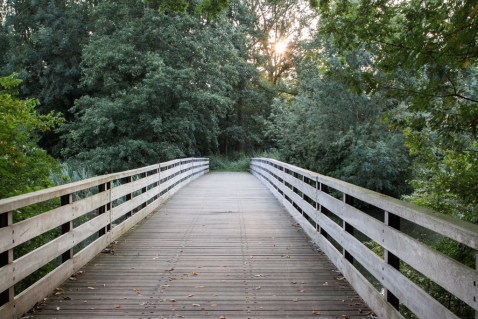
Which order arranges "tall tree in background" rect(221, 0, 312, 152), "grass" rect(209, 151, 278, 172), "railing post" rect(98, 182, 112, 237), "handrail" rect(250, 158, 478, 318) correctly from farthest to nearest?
"tall tree in background" rect(221, 0, 312, 152), "grass" rect(209, 151, 278, 172), "railing post" rect(98, 182, 112, 237), "handrail" rect(250, 158, 478, 318)

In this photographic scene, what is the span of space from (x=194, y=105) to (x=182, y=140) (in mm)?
2096

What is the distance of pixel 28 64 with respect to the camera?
28.2 m

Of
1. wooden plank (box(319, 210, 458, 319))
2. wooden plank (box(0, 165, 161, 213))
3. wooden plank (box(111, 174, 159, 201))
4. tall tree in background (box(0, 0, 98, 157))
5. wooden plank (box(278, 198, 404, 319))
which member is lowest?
wooden plank (box(278, 198, 404, 319))

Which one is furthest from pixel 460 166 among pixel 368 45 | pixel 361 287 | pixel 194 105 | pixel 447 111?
pixel 194 105

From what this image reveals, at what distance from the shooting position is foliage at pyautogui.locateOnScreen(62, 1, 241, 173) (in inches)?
877

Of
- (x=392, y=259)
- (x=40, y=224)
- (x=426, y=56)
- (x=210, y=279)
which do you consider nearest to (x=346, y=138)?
(x=426, y=56)

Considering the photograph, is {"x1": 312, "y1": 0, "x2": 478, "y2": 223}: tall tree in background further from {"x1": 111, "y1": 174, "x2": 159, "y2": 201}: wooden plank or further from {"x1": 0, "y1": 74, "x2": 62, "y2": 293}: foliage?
{"x1": 0, "y1": 74, "x2": 62, "y2": 293}: foliage

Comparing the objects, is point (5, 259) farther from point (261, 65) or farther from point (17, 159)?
point (261, 65)

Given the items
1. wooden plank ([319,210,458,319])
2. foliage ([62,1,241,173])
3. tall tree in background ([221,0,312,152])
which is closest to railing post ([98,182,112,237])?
wooden plank ([319,210,458,319])

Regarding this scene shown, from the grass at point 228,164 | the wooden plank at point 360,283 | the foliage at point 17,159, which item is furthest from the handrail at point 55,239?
the grass at point 228,164

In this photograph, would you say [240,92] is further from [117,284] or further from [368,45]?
[117,284]

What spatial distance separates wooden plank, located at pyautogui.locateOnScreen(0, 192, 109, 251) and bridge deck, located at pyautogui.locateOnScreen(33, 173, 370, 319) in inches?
25.8

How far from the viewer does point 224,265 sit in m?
5.32

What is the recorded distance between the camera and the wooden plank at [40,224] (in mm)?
3400
